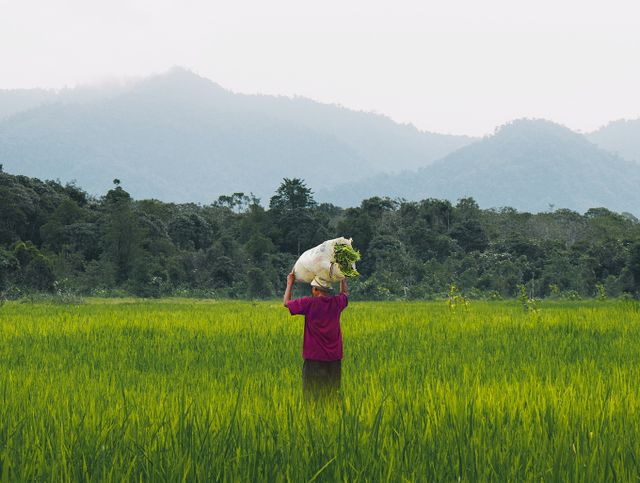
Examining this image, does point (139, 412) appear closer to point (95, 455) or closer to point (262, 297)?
point (95, 455)

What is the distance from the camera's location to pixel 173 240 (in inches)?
1454

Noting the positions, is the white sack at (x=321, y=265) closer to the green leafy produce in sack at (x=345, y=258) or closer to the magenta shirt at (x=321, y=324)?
the green leafy produce in sack at (x=345, y=258)

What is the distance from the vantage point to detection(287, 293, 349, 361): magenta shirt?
4.65 m

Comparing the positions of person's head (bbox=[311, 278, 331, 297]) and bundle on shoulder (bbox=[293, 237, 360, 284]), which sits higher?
bundle on shoulder (bbox=[293, 237, 360, 284])

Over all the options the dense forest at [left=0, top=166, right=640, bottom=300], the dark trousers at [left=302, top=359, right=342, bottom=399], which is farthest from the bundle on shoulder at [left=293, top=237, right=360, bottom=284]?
the dense forest at [left=0, top=166, right=640, bottom=300]

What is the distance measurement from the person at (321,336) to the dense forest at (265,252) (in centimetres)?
2410

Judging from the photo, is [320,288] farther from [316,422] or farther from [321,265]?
[316,422]

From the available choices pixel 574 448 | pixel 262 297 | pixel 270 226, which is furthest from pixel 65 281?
pixel 574 448

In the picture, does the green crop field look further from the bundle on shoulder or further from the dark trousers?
the bundle on shoulder

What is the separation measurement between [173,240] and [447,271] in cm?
1412

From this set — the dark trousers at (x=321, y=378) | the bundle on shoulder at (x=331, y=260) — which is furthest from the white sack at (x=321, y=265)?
the dark trousers at (x=321, y=378)

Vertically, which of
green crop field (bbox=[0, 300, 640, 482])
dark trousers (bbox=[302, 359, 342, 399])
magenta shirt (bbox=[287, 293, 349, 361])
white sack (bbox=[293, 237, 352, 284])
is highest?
white sack (bbox=[293, 237, 352, 284])

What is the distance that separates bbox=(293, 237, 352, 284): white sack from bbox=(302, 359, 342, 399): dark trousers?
0.56m

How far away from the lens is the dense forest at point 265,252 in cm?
2939
